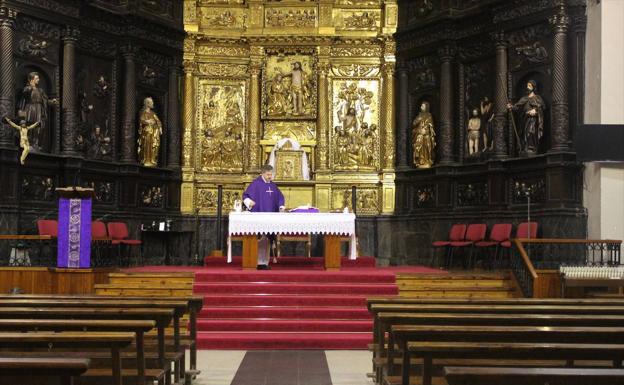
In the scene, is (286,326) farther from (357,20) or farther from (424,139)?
(357,20)

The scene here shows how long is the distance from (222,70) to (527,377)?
19797mm

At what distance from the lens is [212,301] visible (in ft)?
45.7

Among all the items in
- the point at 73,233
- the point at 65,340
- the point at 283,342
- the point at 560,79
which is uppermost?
the point at 560,79

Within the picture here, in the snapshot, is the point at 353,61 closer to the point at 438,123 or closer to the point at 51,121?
the point at 438,123

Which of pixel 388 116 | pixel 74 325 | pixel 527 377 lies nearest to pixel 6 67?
pixel 388 116

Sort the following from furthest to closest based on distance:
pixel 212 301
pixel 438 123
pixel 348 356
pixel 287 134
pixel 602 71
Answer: pixel 287 134 < pixel 438 123 < pixel 602 71 < pixel 212 301 < pixel 348 356

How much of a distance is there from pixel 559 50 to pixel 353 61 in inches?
257

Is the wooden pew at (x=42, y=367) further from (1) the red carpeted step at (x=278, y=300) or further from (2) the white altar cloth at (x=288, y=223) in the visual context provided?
(2) the white altar cloth at (x=288, y=223)

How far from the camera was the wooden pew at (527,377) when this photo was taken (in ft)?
13.2

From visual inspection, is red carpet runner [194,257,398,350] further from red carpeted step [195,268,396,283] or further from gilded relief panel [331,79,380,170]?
gilded relief panel [331,79,380,170]

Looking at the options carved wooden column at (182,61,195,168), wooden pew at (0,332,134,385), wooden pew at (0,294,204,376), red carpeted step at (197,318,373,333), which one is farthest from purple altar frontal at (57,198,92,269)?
wooden pew at (0,332,134,385)

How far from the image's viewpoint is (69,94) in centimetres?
1942

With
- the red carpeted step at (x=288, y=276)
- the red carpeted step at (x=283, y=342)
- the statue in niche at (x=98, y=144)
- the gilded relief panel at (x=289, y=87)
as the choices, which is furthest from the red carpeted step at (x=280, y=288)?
the gilded relief panel at (x=289, y=87)

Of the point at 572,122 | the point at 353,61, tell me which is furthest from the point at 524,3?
the point at 353,61
